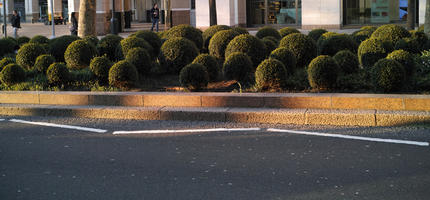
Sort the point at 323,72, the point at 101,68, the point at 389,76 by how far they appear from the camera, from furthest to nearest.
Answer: the point at 101,68 < the point at 323,72 < the point at 389,76

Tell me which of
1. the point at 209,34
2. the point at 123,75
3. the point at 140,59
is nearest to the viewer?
the point at 123,75

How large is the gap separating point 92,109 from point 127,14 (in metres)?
34.5

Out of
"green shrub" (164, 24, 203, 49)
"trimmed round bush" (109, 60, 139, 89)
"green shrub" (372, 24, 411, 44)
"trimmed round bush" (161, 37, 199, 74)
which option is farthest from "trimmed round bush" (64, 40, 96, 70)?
"green shrub" (372, 24, 411, 44)

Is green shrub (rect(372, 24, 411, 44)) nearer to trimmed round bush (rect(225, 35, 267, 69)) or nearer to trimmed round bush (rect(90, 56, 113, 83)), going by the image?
trimmed round bush (rect(225, 35, 267, 69))

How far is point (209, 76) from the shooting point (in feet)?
39.9

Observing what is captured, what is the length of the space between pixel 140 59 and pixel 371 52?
4720 mm

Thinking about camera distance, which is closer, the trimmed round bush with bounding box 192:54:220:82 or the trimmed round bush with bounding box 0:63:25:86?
the trimmed round bush with bounding box 192:54:220:82

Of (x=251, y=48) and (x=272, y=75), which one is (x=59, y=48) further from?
(x=272, y=75)

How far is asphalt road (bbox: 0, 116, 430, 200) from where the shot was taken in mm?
6172

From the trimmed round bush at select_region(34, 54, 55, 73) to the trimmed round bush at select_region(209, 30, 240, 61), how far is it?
363 centimetres

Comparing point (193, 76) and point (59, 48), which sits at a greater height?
point (59, 48)

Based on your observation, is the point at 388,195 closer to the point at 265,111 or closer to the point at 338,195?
the point at 338,195

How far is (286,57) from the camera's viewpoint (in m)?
12.0

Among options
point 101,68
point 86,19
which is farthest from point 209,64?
point 86,19
